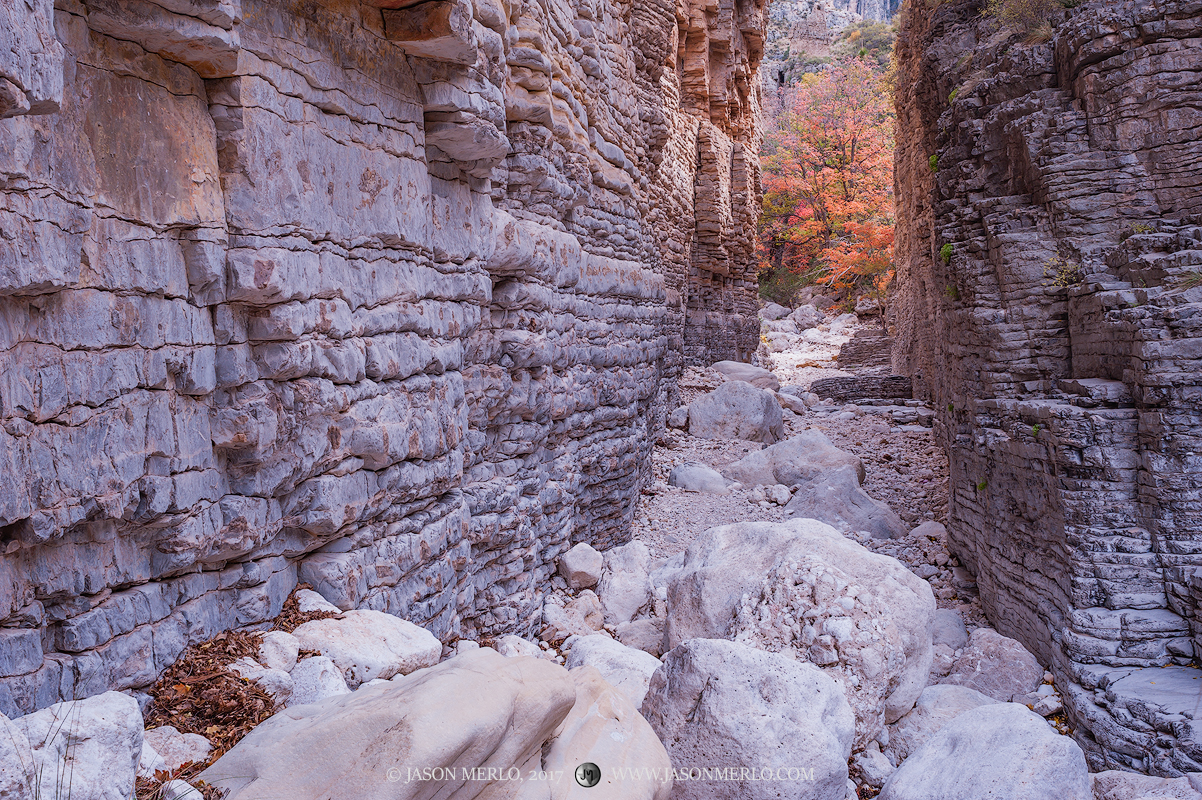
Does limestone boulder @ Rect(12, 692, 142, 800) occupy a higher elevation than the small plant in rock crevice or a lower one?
lower

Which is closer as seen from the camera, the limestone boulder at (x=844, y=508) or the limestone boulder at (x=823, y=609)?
the limestone boulder at (x=823, y=609)

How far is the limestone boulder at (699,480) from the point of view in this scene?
987cm

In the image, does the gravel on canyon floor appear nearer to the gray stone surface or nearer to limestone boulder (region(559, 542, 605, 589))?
the gray stone surface

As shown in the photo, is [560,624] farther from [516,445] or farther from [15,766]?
[15,766]

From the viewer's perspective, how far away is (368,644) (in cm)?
327

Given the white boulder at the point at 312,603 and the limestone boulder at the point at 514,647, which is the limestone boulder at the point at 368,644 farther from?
the limestone boulder at the point at 514,647

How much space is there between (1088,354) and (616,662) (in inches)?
187

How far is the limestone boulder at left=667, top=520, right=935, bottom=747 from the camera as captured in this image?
4.44 m

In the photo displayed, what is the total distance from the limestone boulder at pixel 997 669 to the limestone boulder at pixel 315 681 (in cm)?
445

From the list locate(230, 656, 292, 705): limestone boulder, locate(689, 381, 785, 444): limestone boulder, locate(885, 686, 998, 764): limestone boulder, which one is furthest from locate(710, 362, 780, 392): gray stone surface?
locate(230, 656, 292, 705): limestone boulder

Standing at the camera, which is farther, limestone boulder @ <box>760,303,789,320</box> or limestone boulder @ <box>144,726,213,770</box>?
limestone boulder @ <box>760,303,789,320</box>

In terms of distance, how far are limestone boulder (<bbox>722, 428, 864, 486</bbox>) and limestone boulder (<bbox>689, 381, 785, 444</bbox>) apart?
162 centimetres

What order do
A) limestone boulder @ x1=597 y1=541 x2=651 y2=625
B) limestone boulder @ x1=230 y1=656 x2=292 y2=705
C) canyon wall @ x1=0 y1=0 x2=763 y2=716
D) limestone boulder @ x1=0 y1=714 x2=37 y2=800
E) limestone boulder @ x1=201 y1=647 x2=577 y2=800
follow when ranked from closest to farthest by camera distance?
limestone boulder @ x1=0 y1=714 x2=37 y2=800
limestone boulder @ x1=201 y1=647 x2=577 y2=800
canyon wall @ x1=0 y1=0 x2=763 y2=716
limestone boulder @ x1=230 y1=656 x2=292 y2=705
limestone boulder @ x1=597 y1=541 x2=651 y2=625

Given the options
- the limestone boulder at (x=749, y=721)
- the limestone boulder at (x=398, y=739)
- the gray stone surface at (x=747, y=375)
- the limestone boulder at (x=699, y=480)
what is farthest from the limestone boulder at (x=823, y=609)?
the gray stone surface at (x=747, y=375)
